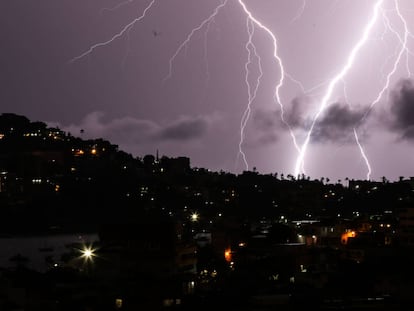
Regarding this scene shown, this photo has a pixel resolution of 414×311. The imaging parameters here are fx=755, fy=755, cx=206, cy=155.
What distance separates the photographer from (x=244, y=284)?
747 inches

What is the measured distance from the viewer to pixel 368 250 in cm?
2825

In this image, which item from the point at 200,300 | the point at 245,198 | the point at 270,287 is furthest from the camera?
the point at 245,198

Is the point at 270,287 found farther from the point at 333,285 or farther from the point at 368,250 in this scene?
the point at 368,250

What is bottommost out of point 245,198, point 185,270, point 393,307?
point 393,307

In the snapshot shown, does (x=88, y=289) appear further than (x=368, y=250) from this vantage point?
No

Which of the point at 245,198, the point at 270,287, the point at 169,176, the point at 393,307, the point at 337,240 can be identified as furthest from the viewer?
the point at 169,176

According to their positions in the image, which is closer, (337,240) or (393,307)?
(393,307)

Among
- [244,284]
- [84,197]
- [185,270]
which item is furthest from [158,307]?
[84,197]

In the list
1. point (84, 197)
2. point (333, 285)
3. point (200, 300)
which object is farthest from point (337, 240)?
point (84, 197)

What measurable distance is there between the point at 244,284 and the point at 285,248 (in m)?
10.4

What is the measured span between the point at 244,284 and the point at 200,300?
9.32 ft

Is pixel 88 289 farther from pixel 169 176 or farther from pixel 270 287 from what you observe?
pixel 169 176

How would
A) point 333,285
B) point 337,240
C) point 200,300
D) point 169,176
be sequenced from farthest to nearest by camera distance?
point 169,176 → point 337,240 → point 333,285 → point 200,300

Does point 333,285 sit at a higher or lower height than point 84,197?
lower
